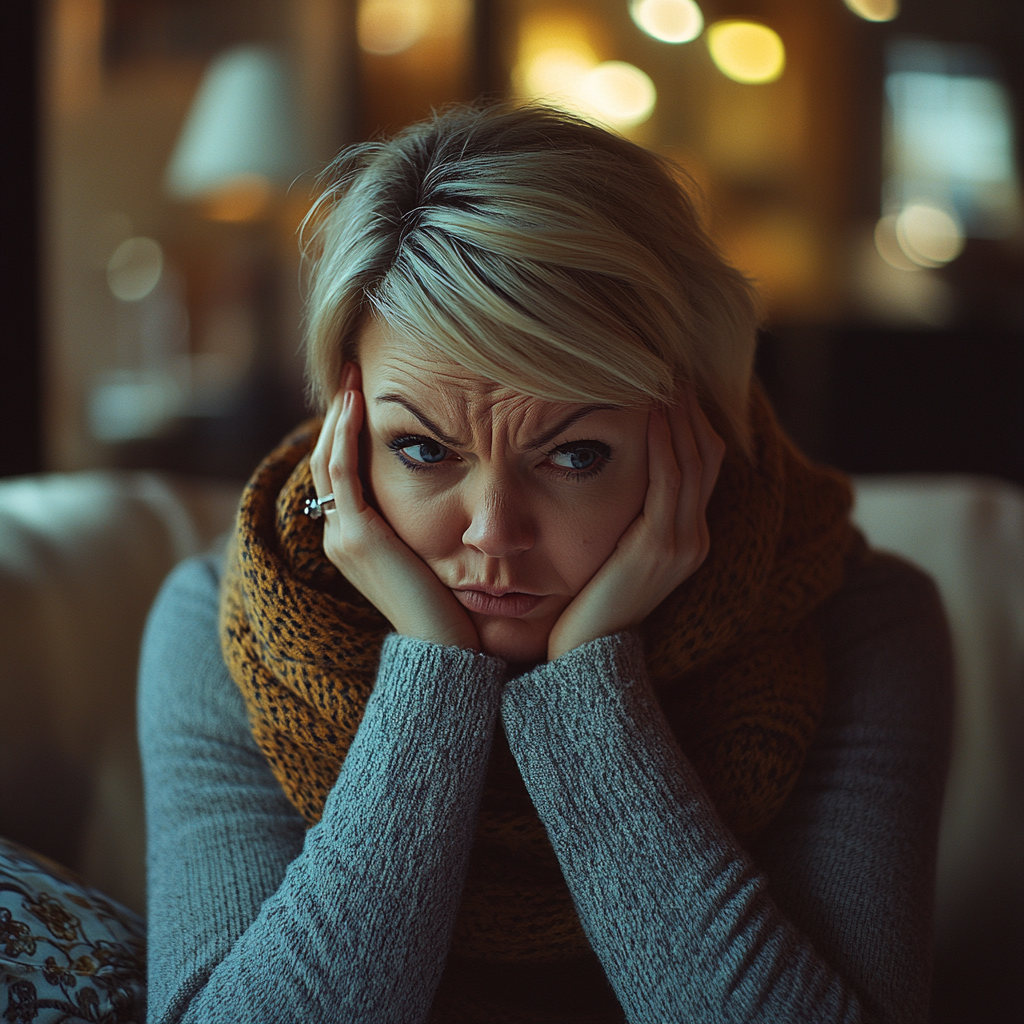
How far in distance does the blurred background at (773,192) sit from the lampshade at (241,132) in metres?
0.19

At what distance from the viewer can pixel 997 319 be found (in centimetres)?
325

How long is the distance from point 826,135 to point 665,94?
1.89ft

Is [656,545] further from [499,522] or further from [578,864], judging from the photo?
[578,864]

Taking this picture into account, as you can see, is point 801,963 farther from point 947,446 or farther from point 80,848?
point 947,446

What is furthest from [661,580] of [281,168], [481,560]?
[281,168]

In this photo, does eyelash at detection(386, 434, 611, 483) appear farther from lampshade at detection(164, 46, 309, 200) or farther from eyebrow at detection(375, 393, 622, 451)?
lampshade at detection(164, 46, 309, 200)

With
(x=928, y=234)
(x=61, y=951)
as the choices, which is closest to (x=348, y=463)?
(x=61, y=951)

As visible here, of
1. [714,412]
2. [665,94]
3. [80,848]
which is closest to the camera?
[714,412]

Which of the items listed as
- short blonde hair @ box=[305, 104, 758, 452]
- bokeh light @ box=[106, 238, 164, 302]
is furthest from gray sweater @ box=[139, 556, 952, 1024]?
bokeh light @ box=[106, 238, 164, 302]

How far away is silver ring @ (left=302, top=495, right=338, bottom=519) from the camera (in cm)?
96

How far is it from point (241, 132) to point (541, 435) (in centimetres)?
214

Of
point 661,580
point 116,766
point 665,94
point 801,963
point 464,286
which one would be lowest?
point 116,766

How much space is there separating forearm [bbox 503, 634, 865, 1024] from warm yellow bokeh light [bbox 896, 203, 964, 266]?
113 inches

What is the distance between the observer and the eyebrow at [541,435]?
2.79ft
